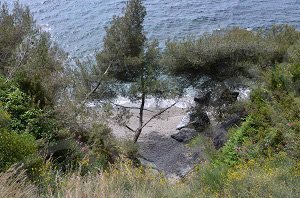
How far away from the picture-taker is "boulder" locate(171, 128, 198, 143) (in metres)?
21.3

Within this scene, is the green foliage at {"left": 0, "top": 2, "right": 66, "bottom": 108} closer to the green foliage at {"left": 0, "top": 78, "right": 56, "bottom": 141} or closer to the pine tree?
the green foliage at {"left": 0, "top": 78, "right": 56, "bottom": 141}

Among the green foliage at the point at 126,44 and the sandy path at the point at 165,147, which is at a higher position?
the green foliage at the point at 126,44

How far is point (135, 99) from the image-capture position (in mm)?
21375

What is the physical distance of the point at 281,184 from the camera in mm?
7680

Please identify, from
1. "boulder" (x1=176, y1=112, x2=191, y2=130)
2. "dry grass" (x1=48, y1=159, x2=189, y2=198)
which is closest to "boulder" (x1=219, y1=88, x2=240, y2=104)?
"boulder" (x1=176, y1=112, x2=191, y2=130)

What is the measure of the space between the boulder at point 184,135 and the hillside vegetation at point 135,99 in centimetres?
216

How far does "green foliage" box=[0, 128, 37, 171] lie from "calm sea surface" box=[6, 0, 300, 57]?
20.2m

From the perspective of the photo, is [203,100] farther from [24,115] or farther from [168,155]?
[24,115]

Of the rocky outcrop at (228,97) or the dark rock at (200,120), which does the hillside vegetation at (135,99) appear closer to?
the rocky outcrop at (228,97)

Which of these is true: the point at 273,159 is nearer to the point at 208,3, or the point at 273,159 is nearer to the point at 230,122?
the point at 230,122

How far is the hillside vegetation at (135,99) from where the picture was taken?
8.17m

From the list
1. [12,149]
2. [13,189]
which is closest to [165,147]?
[12,149]

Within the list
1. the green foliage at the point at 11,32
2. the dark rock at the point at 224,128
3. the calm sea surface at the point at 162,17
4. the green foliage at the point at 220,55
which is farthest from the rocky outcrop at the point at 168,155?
the calm sea surface at the point at 162,17

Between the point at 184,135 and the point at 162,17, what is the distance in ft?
53.8
